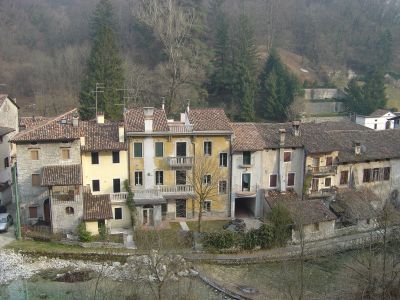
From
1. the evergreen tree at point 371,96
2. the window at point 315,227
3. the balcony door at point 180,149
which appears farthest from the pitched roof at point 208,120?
the evergreen tree at point 371,96

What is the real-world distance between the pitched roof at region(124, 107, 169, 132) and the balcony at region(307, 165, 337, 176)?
1406 centimetres

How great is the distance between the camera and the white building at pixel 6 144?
45.2 metres

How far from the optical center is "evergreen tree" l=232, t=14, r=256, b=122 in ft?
223

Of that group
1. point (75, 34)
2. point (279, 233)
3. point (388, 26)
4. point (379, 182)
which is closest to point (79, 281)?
point (279, 233)

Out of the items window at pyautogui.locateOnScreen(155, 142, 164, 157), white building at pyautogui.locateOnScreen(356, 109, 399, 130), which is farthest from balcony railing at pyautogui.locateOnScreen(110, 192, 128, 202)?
white building at pyautogui.locateOnScreen(356, 109, 399, 130)

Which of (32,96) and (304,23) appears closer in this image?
(32,96)

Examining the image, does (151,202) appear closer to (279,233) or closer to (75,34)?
(279,233)

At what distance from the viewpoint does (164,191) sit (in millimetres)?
42281

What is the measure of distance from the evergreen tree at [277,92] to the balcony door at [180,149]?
103 feet

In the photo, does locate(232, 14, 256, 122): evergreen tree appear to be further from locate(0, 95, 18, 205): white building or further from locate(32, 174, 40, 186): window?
locate(32, 174, 40, 186): window

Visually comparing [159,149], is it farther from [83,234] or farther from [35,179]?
[35,179]

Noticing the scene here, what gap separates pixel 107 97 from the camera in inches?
2379

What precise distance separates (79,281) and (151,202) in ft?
33.0

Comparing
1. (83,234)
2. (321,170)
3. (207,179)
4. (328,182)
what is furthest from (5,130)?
(328,182)
